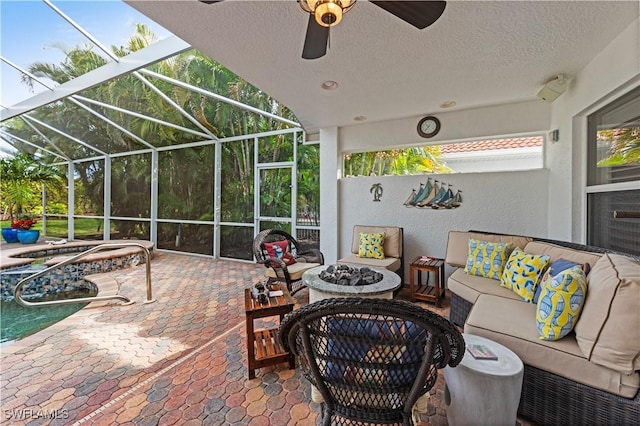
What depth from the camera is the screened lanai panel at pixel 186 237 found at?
6652 mm

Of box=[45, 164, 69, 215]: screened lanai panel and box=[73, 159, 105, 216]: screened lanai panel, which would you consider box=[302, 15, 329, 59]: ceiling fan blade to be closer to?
box=[73, 159, 105, 216]: screened lanai panel

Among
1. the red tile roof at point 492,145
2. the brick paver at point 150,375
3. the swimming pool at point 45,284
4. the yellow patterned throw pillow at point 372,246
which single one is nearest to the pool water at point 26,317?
the swimming pool at point 45,284

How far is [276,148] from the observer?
5742 millimetres

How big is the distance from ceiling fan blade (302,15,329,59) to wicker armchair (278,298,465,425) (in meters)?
1.66

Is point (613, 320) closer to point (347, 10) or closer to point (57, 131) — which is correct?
point (347, 10)

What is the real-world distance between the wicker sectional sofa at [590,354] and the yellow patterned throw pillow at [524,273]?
0.40m

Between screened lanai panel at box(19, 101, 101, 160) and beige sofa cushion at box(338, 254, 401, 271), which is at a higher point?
screened lanai panel at box(19, 101, 101, 160)

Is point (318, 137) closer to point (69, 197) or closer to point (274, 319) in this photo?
point (274, 319)

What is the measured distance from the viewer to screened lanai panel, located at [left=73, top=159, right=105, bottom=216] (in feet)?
26.9

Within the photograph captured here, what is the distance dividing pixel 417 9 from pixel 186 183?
6612 mm

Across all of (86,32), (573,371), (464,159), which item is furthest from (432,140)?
(86,32)

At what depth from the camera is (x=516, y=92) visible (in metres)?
3.41

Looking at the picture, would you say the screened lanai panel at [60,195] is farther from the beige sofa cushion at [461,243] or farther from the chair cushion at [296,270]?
the beige sofa cushion at [461,243]
